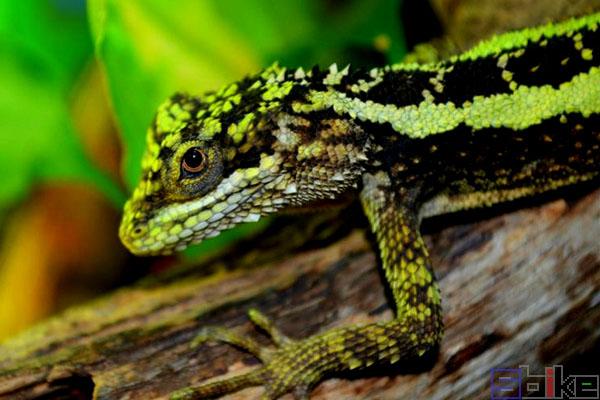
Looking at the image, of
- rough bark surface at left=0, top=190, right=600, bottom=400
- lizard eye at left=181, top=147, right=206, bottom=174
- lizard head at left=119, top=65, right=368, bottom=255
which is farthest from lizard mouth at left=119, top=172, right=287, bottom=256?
rough bark surface at left=0, top=190, right=600, bottom=400

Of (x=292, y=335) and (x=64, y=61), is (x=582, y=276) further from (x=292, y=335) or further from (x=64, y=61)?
(x=64, y=61)

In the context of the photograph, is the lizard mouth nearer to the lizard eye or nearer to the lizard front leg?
the lizard eye

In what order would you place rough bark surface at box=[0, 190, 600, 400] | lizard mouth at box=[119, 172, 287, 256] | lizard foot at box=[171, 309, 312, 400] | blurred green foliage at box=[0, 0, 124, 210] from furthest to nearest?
blurred green foliage at box=[0, 0, 124, 210], lizard mouth at box=[119, 172, 287, 256], rough bark surface at box=[0, 190, 600, 400], lizard foot at box=[171, 309, 312, 400]

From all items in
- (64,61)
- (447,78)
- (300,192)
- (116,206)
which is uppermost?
(64,61)

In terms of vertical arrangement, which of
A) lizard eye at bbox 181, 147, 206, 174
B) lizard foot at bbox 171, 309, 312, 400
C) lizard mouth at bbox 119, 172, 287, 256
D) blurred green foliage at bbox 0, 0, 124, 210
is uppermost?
blurred green foliage at bbox 0, 0, 124, 210

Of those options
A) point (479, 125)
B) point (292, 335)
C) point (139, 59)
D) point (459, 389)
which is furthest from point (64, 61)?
point (459, 389)

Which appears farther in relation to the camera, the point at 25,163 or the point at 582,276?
the point at 25,163
